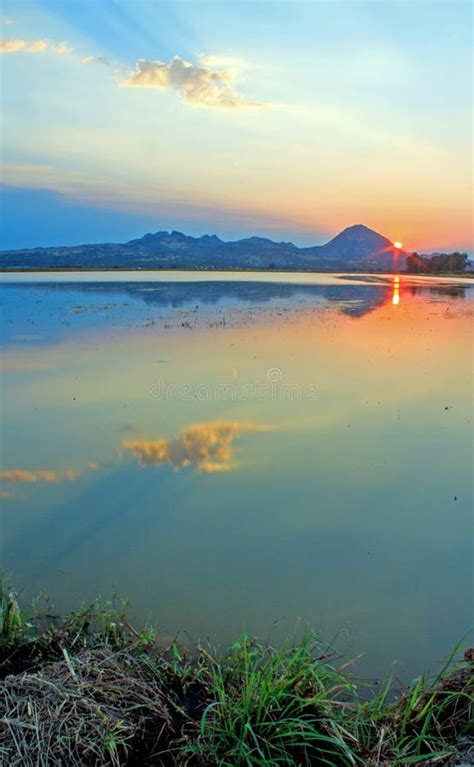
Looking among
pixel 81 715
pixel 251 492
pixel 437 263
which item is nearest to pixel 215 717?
pixel 81 715

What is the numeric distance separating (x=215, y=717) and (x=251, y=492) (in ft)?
10.1

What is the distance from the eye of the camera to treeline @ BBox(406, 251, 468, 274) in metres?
80.6

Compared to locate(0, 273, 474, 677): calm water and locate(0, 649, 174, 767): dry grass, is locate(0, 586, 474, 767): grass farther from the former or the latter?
locate(0, 273, 474, 677): calm water

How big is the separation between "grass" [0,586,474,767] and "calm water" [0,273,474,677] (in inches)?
24.6

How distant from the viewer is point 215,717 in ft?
8.84

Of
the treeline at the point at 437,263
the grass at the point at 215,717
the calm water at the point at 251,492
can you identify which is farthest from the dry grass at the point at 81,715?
the treeline at the point at 437,263

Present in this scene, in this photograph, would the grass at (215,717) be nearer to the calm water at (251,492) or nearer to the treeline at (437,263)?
the calm water at (251,492)

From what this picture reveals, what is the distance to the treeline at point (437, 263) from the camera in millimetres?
80575

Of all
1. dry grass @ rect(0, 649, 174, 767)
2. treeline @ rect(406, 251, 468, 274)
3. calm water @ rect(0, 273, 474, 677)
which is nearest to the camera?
dry grass @ rect(0, 649, 174, 767)

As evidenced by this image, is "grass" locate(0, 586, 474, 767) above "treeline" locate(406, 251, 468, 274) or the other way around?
the other way around

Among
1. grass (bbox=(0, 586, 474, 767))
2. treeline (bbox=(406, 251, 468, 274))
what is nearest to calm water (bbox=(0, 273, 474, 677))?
grass (bbox=(0, 586, 474, 767))

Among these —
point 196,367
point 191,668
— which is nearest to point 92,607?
point 191,668

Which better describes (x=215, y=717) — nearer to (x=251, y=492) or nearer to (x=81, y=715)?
(x=81, y=715)

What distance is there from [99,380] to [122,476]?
4.68 m
